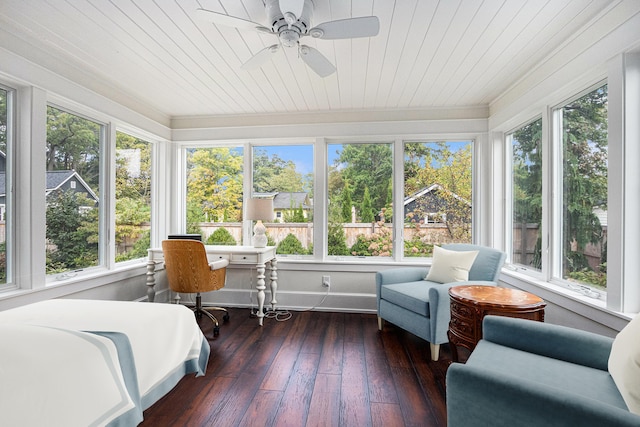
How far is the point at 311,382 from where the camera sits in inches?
81.4

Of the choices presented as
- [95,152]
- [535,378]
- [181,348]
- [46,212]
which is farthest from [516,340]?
[95,152]

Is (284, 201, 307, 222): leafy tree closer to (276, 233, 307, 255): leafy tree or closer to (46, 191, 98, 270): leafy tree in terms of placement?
(276, 233, 307, 255): leafy tree

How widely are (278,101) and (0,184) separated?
2356mm

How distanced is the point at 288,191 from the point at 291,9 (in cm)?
237

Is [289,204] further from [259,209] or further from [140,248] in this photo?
[140,248]

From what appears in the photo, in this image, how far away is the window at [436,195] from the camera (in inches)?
140

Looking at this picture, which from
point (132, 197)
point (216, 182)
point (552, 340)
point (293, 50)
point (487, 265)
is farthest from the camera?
point (216, 182)

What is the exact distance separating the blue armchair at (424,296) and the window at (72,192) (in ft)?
9.12

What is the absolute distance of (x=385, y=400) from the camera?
187 centimetres

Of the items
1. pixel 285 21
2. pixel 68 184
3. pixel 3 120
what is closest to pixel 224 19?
pixel 285 21

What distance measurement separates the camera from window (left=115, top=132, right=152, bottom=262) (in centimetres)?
314

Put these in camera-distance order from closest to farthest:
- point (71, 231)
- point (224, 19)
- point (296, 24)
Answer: point (224, 19) → point (296, 24) → point (71, 231)

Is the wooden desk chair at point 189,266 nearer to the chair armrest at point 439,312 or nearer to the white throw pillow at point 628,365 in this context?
the chair armrest at point 439,312

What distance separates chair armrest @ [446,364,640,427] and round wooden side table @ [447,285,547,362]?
0.95 meters
